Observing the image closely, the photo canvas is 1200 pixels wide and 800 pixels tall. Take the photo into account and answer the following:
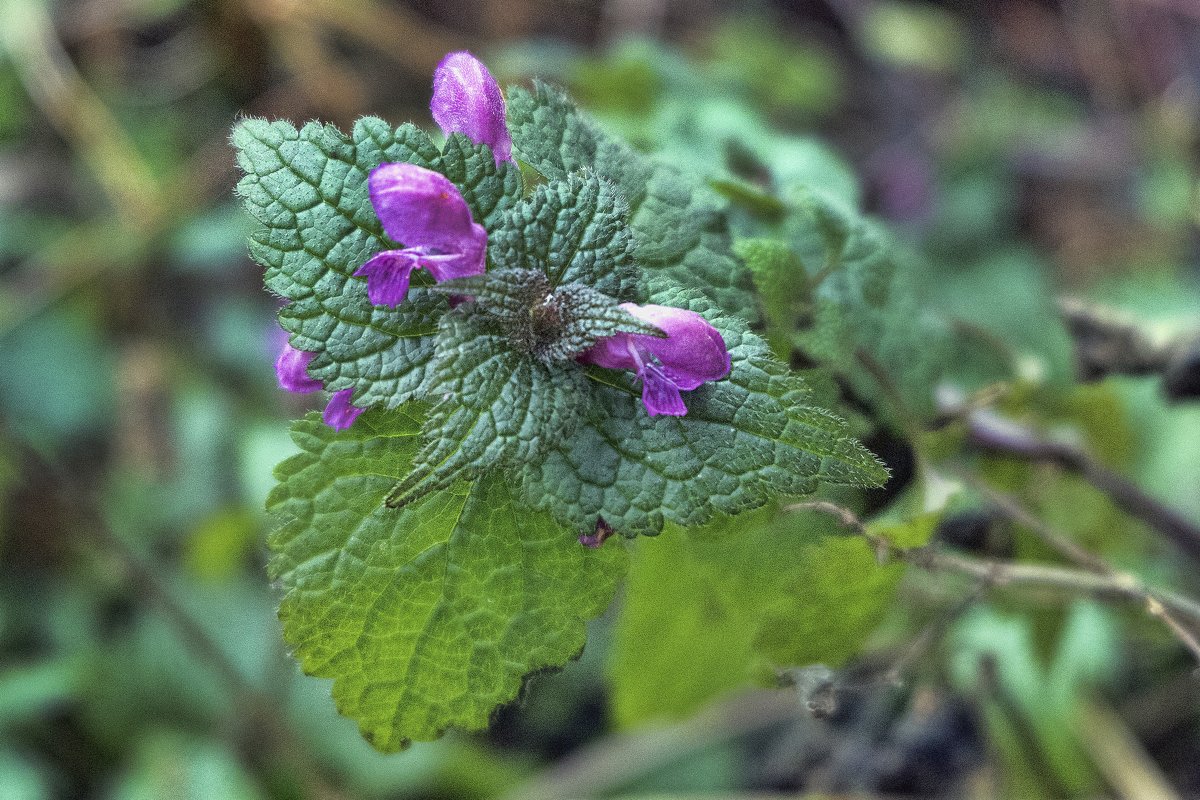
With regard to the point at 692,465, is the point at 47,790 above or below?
below

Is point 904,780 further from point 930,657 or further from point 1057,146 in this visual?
point 1057,146

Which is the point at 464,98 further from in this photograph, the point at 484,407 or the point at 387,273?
the point at 484,407

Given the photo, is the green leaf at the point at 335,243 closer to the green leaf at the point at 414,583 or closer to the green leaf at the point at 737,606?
the green leaf at the point at 414,583

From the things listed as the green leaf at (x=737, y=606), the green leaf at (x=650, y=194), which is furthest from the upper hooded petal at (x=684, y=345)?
the green leaf at (x=737, y=606)

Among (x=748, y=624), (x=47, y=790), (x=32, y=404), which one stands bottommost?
(x=47, y=790)

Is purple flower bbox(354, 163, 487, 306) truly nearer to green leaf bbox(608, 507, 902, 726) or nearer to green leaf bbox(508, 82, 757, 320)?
green leaf bbox(508, 82, 757, 320)

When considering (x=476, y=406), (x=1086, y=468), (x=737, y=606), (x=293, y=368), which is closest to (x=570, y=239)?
(x=476, y=406)

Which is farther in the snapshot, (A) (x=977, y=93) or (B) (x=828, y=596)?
(A) (x=977, y=93)

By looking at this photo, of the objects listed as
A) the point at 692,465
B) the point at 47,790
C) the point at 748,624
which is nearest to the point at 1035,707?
the point at 748,624
